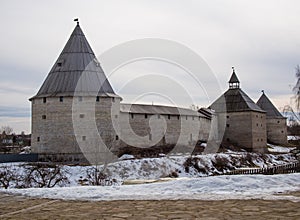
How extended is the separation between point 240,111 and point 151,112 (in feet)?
35.4

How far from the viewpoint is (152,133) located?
25.8 meters

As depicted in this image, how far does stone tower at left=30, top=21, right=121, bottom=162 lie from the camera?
67.9 feet

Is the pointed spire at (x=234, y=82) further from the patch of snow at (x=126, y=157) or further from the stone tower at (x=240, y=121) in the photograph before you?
the patch of snow at (x=126, y=157)

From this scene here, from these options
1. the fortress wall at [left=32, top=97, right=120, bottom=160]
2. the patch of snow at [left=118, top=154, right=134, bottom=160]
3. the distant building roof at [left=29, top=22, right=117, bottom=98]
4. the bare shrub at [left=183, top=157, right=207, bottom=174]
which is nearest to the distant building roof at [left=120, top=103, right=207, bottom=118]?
the distant building roof at [left=29, top=22, right=117, bottom=98]

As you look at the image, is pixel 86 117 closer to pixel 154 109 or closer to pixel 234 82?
pixel 154 109

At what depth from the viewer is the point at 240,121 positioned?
33750mm

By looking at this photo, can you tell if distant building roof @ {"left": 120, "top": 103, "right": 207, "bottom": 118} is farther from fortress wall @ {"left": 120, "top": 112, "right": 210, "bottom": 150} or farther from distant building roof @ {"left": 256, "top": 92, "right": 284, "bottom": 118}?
distant building roof @ {"left": 256, "top": 92, "right": 284, "bottom": 118}

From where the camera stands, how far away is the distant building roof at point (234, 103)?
3394 cm

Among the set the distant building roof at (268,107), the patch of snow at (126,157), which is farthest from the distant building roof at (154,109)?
the distant building roof at (268,107)

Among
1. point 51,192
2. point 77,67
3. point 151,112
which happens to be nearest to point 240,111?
point 151,112

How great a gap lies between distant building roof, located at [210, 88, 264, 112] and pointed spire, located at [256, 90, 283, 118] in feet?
19.2

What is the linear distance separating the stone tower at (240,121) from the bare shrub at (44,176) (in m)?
18.4

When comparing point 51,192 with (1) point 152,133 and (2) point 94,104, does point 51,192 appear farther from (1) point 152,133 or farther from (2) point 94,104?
(1) point 152,133

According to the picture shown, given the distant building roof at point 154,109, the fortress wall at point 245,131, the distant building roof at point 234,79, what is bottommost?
the fortress wall at point 245,131
